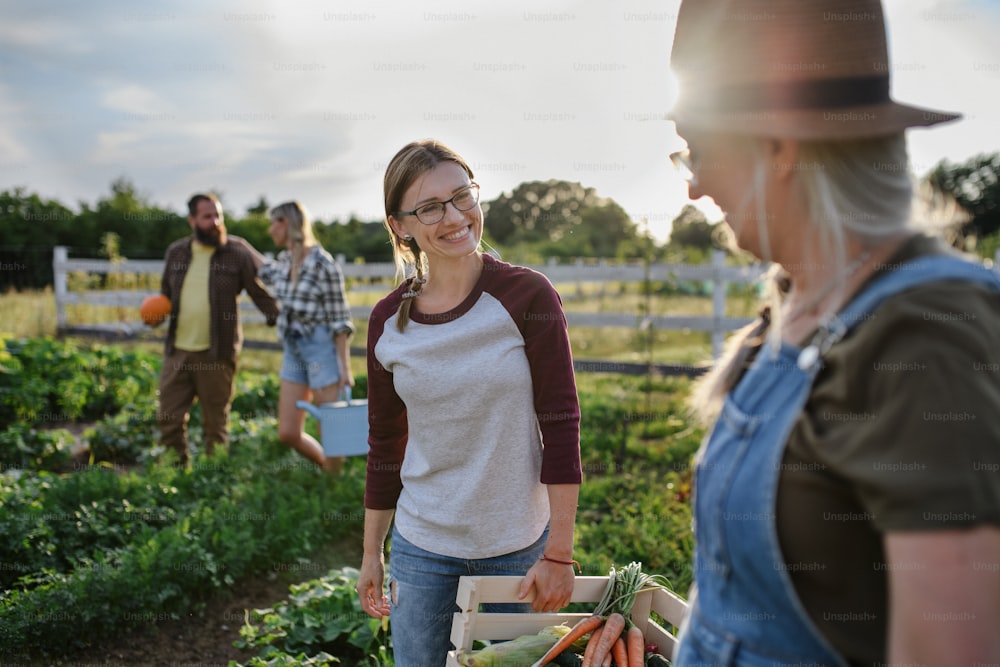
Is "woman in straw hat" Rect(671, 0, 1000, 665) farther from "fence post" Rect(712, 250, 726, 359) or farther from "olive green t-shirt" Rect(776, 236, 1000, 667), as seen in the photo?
"fence post" Rect(712, 250, 726, 359)

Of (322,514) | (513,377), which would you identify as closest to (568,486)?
(513,377)

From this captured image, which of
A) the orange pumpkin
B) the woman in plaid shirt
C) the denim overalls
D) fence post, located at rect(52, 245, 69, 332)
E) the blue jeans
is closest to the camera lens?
the denim overalls

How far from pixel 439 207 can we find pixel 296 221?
3.68 metres

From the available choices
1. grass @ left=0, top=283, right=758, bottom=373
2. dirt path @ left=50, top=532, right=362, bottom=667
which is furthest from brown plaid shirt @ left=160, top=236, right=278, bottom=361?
grass @ left=0, top=283, right=758, bottom=373

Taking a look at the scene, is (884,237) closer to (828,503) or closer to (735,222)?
(735,222)

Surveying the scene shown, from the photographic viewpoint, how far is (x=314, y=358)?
18.0 ft

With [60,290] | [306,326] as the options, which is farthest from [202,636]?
[60,290]

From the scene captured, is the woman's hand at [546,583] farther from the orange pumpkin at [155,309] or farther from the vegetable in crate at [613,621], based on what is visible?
the orange pumpkin at [155,309]

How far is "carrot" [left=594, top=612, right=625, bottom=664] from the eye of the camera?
203 cm

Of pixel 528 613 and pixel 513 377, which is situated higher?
pixel 513 377

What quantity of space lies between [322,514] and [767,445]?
4.41 m

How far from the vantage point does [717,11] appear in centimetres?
99

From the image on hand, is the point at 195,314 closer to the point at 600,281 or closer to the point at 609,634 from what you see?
the point at 609,634

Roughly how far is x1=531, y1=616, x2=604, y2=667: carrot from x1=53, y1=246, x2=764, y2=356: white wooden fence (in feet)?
17.3
